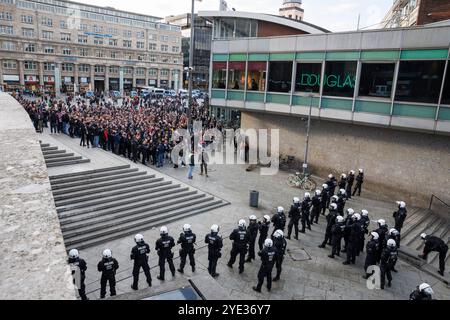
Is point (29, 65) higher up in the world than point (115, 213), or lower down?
higher up

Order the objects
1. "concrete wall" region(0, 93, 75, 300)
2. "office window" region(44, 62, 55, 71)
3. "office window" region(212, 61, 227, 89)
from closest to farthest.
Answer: "concrete wall" region(0, 93, 75, 300) < "office window" region(212, 61, 227, 89) < "office window" region(44, 62, 55, 71)

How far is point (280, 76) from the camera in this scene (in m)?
21.1

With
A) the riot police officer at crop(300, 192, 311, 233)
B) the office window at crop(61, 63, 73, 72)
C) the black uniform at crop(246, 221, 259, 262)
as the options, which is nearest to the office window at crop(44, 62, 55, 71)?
the office window at crop(61, 63, 73, 72)

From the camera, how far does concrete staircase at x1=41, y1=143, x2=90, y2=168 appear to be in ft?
49.9

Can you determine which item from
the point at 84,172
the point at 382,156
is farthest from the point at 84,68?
the point at 382,156

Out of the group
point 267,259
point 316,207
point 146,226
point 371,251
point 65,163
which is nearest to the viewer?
point 267,259

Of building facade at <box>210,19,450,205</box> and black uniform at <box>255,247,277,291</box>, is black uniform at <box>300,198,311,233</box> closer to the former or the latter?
black uniform at <box>255,247,277,291</box>

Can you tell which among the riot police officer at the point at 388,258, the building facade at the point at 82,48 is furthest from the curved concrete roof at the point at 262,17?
the building facade at the point at 82,48

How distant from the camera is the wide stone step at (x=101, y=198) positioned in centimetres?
1242

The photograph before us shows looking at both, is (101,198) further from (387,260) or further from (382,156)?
(382,156)

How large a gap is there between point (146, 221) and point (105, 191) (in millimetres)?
2575

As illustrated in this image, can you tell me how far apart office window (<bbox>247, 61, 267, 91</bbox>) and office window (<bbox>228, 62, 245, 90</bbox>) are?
531 millimetres

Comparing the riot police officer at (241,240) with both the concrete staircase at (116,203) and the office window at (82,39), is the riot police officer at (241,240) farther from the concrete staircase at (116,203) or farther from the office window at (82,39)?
the office window at (82,39)

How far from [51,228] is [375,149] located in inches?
694
